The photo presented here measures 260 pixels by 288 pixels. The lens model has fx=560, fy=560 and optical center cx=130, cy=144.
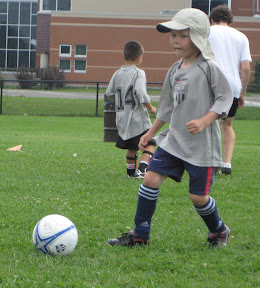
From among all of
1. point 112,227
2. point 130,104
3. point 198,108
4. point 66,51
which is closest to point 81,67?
point 66,51

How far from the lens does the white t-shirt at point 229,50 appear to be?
7055 millimetres

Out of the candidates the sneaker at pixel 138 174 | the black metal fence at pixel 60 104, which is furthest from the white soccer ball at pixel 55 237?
the black metal fence at pixel 60 104

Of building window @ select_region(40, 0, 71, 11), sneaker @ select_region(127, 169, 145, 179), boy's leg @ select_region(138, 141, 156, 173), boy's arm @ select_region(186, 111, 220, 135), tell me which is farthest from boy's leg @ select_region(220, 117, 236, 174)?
building window @ select_region(40, 0, 71, 11)

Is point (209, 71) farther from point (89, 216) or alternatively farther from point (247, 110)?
point (247, 110)

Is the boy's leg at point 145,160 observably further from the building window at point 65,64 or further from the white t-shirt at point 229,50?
the building window at point 65,64

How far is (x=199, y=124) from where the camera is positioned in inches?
148

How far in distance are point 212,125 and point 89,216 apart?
5.15ft

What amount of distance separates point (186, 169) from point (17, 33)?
52.8 meters

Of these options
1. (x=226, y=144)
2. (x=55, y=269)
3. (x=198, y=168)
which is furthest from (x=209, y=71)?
(x=226, y=144)

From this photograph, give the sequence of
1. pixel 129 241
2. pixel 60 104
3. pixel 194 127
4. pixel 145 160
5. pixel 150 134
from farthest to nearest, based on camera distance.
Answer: pixel 60 104 → pixel 145 160 → pixel 150 134 → pixel 129 241 → pixel 194 127

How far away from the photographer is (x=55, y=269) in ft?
11.5

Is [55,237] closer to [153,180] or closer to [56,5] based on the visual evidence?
[153,180]

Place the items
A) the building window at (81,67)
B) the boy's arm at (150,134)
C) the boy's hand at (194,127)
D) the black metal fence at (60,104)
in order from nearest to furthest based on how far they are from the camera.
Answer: the boy's hand at (194,127) → the boy's arm at (150,134) → the black metal fence at (60,104) → the building window at (81,67)

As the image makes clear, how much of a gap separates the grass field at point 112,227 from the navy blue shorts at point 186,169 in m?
0.46
